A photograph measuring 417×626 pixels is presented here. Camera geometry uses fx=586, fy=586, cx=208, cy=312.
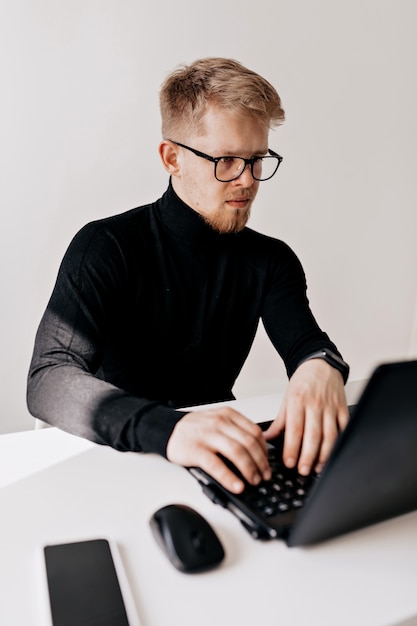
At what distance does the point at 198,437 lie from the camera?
0.78 metres

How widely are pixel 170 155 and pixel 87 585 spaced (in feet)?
3.50

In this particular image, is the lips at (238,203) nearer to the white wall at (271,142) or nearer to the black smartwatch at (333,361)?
the black smartwatch at (333,361)

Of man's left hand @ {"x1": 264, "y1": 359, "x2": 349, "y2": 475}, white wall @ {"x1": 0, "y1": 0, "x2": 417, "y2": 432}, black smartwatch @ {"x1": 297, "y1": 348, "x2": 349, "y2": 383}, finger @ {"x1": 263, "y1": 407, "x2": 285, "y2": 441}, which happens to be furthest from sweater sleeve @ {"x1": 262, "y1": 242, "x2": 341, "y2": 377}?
white wall @ {"x1": 0, "y1": 0, "x2": 417, "y2": 432}

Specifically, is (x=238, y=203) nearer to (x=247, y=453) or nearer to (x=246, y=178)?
(x=246, y=178)

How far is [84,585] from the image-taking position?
57 cm

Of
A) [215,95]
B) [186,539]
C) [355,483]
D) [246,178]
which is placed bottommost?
[186,539]

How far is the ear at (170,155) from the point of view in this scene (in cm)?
141

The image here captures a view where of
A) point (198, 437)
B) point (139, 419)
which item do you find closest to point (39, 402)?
point (139, 419)

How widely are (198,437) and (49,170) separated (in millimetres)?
1529

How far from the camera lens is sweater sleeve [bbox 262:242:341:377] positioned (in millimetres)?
1299

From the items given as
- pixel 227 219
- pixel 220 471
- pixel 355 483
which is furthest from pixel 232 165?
pixel 355 483

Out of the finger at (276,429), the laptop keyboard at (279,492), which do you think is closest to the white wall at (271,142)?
the finger at (276,429)

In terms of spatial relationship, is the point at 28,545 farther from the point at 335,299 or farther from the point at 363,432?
the point at 335,299

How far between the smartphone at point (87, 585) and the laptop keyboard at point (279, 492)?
173mm
